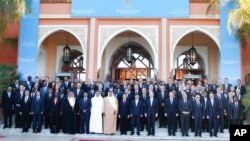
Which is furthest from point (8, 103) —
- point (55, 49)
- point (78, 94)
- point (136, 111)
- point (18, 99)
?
point (55, 49)

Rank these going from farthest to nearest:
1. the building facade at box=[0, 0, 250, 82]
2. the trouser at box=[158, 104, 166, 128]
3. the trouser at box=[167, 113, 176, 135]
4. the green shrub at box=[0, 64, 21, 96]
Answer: the building facade at box=[0, 0, 250, 82] → the green shrub at box=[0, 64, 21, 96] → the trouser at box=[158, 104, 166, 128] → the trouser at box=[167, 113, 176, 135]

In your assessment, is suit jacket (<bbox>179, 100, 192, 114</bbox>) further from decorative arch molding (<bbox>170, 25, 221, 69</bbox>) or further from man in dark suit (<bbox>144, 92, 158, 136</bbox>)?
decorative arch molding (<bbox>170, 25, 221, 69</bbox>)

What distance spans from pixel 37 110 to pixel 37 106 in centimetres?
14

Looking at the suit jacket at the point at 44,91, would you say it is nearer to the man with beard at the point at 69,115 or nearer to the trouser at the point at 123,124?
the man with beard at the point at 69,115

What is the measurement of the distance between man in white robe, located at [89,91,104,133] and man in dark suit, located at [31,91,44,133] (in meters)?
1.76

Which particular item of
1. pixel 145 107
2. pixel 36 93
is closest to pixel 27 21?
pixel 36 93

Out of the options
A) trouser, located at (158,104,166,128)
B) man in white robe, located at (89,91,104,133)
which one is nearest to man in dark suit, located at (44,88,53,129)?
man in white robe, located at (89,91,104,133)

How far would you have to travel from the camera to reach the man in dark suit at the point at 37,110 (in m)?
12.3

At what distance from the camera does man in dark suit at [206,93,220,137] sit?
1193 centimetres

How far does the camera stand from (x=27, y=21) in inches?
656

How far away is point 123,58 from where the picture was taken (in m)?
20.2

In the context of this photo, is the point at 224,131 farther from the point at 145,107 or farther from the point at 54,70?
the point at 54,70

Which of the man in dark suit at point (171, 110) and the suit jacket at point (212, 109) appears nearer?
the suit jacket at point (212, 109)

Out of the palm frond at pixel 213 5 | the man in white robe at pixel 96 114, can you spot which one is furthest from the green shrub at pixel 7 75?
the palm frond at pixel 213 5
